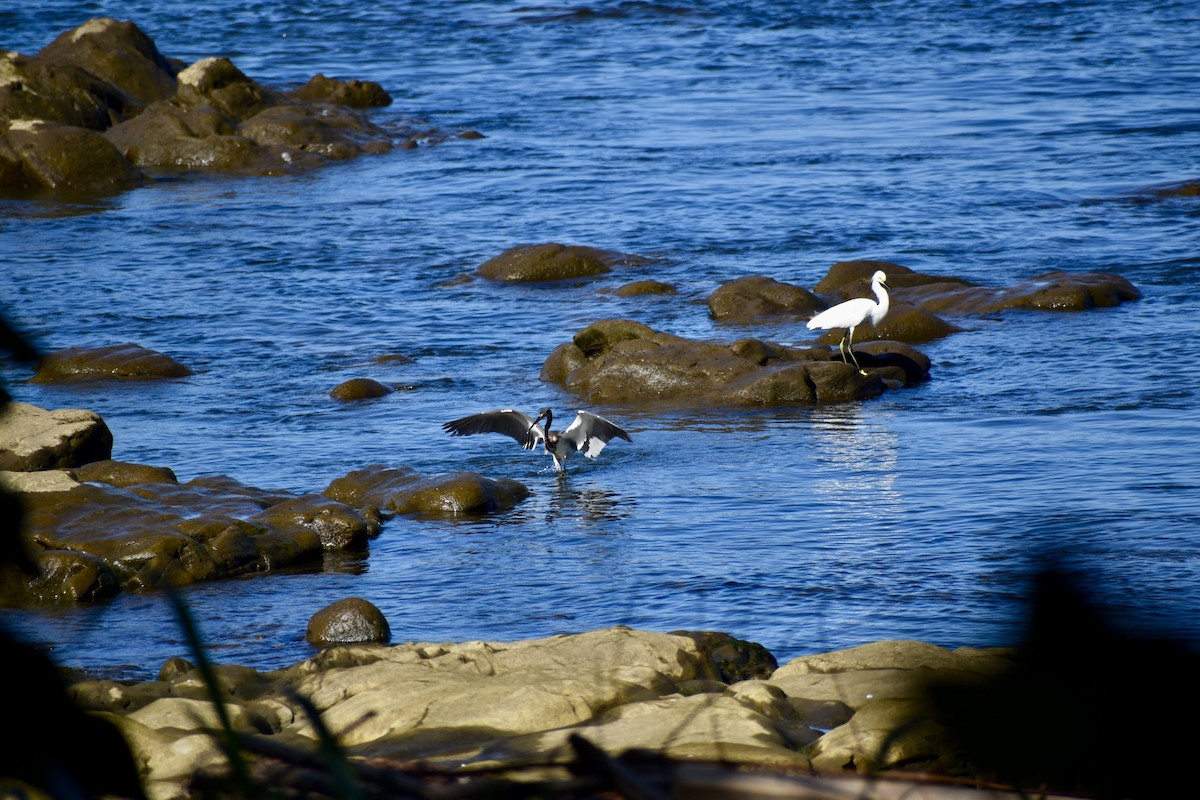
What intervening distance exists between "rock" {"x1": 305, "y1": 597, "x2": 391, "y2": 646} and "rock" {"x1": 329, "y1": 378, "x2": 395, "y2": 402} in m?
5.10

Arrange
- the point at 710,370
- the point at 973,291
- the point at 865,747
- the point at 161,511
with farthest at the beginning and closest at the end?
the point at 973,291 < the point at 710,370 < the point at 161,511 < the point at 865,747

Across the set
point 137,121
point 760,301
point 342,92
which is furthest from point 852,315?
point 342,92

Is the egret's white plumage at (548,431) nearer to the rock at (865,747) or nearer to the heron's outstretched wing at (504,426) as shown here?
the heron's outstretched wing at (504,426)

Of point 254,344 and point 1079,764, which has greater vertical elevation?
point 1079,764

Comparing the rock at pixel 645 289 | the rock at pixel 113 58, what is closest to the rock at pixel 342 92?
the rock at pixel 113 58

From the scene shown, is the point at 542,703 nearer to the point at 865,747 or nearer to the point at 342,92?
the point at 865,747

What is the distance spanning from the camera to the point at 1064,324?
1317 cm

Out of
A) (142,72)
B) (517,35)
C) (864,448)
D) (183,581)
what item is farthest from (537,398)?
(517,35)

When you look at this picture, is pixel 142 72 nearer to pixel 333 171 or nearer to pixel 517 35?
pixel 333 171

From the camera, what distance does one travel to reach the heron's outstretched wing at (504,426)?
398 inches

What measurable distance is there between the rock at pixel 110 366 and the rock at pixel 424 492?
3.80 metres

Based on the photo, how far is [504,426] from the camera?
401 inches

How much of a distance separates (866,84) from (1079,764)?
1064 inches

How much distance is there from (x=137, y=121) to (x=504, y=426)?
15828 millimetres
